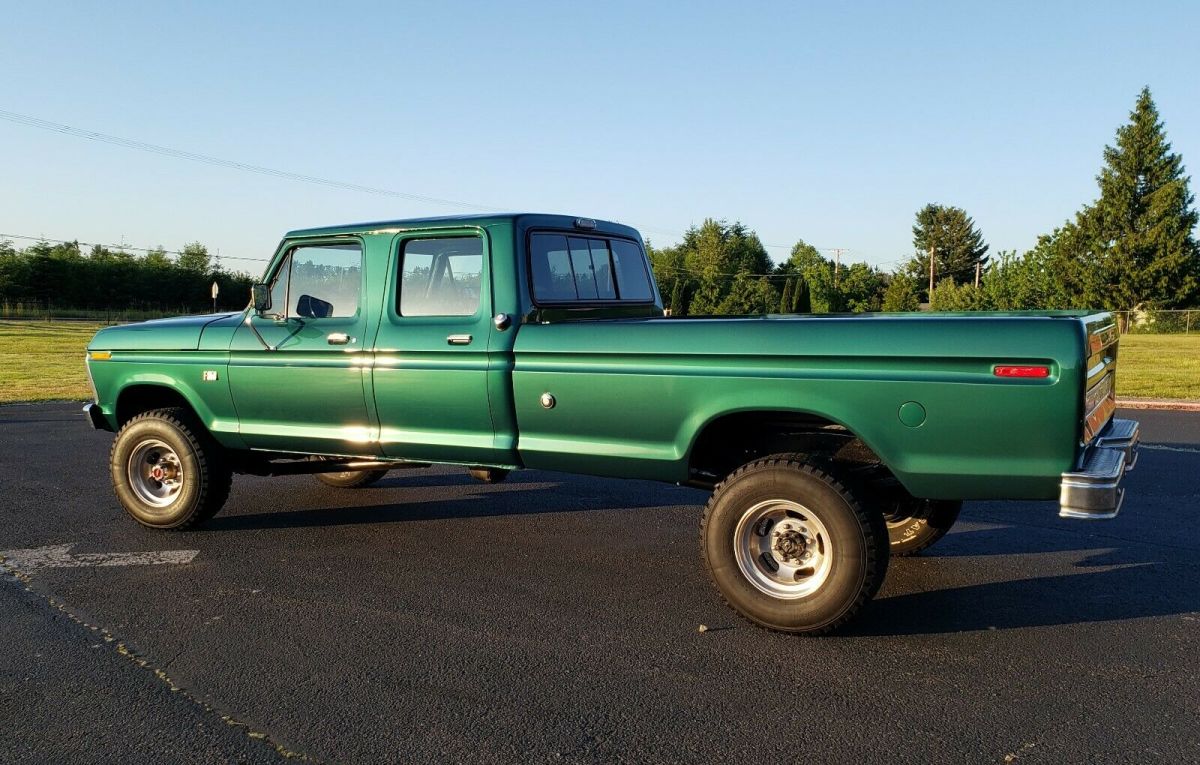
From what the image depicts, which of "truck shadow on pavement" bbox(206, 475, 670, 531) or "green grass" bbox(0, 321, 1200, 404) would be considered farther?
"green grass" bbox(0, 321, 1200, 404)

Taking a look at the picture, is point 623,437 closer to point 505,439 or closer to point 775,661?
point 505,439

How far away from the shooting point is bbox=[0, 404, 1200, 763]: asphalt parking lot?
3211 millimetres

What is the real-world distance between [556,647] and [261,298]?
315 cm

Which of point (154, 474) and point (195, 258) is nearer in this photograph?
point (154, 474)

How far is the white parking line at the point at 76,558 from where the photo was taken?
213 inches

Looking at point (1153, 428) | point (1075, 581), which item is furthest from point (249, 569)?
point (1153, 428)

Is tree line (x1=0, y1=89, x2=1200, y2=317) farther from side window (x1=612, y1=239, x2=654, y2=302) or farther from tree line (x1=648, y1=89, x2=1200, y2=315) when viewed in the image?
side window (x1=612, y1=239, x2=654, y2=302)

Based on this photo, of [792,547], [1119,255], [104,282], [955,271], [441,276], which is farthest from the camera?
[955,271]

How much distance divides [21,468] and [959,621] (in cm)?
812

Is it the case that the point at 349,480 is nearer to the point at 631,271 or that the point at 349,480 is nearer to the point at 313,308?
the point at 313,308

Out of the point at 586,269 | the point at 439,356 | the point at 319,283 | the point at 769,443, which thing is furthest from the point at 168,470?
the point at 769,443

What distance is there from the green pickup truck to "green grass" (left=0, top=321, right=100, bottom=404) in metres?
10.9

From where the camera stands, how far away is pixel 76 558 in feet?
18.2

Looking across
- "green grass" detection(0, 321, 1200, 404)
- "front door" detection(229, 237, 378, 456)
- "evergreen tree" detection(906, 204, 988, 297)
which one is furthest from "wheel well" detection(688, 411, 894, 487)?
"evergreen tree" detection(906, 204, 988, 297)
